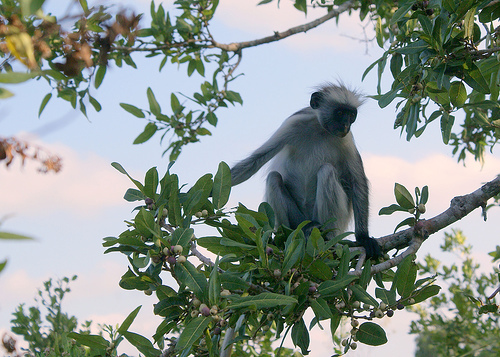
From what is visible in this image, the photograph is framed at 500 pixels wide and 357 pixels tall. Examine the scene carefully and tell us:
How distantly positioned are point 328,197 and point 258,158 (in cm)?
103

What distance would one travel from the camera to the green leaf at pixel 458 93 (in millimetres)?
3959

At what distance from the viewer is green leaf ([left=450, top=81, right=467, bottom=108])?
3.96m

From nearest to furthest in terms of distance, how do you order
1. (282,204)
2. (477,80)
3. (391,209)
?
(477,80) < (391,209) < (282,204)

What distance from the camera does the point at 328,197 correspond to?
5723 mm

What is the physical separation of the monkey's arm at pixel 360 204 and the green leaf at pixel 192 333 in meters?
2.04

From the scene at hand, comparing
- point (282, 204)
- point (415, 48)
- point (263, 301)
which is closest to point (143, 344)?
point (263, 301)

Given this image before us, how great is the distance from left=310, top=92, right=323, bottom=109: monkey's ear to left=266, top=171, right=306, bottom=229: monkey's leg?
55.5 inches

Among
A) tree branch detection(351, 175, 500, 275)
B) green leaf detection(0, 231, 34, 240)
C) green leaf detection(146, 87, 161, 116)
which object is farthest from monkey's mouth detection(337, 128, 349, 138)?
green leaf detection(0, 231, 34, 240)

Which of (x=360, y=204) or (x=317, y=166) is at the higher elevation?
(x=317, y=166)

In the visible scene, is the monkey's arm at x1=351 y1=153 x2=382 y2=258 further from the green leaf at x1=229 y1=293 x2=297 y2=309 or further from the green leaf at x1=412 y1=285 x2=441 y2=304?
the green leaf at x1=229 y1=293 x2=297 y2=309

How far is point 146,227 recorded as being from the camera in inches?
117

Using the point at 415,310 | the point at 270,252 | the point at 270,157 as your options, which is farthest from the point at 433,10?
the point at 415,310

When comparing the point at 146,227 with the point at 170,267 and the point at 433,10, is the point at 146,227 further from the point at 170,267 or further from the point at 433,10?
the point at 433,10

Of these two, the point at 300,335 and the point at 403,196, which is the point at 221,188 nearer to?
the point at 300,335
